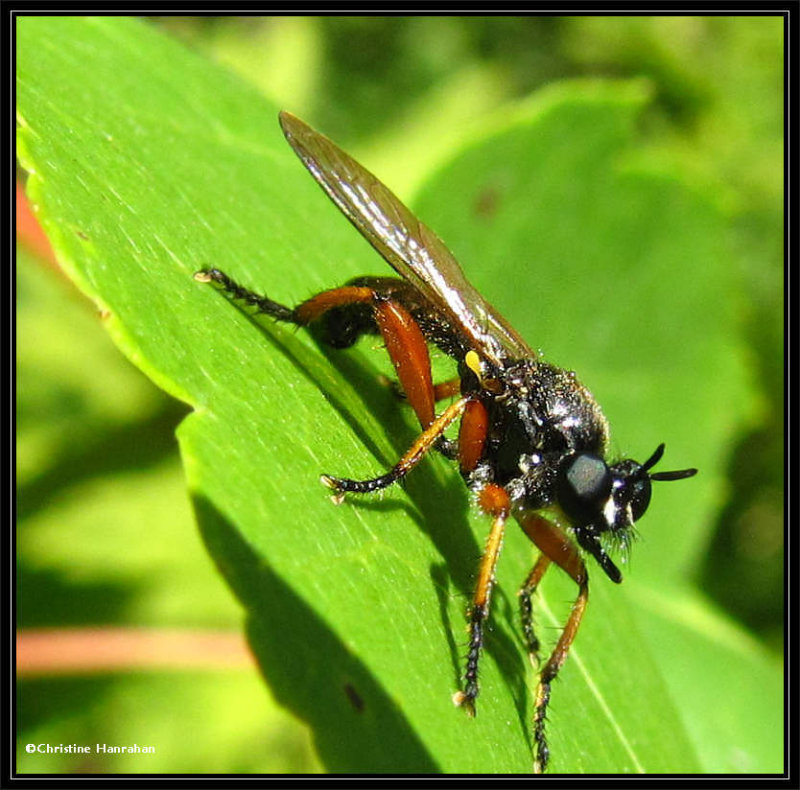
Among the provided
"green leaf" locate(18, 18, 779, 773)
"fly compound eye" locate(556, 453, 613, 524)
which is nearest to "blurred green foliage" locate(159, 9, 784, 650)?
"green leaf" locate(18, 18, 779, 773)

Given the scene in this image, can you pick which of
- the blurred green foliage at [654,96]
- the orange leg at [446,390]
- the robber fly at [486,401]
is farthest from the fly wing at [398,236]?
the blurred green foliage at [654,96]

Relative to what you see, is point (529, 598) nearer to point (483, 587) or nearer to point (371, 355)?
point (483, 587)

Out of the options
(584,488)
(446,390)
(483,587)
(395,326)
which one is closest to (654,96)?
(446,390)

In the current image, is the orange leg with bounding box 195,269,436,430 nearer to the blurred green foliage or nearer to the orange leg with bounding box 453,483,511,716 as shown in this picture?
the orange leg with bounding box 453,483,511,716

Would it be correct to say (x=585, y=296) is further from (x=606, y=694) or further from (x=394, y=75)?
(x=394, y=75)

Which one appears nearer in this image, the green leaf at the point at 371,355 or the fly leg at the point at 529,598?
the green leaf at the point at 371,355

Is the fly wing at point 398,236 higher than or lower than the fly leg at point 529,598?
higher

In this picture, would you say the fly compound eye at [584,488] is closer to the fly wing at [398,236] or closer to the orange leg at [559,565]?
the orange leg at [559,565]
